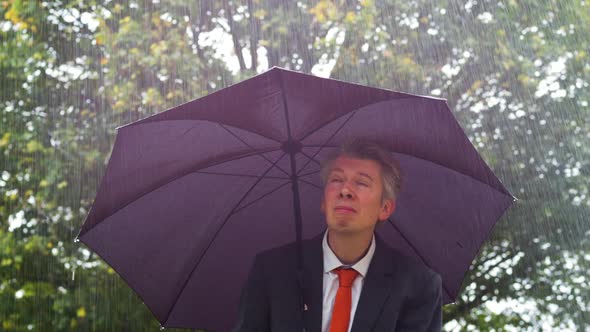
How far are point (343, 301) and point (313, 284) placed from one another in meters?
0.14

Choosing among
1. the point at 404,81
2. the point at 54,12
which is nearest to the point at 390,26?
the point at 404,81

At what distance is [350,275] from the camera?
9.53 feet

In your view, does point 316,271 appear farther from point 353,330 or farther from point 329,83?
point 329,83

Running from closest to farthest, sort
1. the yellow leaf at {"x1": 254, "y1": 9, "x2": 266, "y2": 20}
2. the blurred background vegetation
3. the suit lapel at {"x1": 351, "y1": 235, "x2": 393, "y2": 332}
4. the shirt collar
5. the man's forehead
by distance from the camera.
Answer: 1. the suit lapel at {"x1": 351, "y1": 235, "x2": 393, "y2": 332}
2. the shirt collar
3. the man's forehead
4. the blurred background vegetation
5. the yellow leaf at {"x1": 254, "y1": 9, "x2": 266, "y2": 20}

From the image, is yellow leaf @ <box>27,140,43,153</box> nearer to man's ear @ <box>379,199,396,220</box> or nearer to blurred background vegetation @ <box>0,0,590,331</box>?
blurred background vegetation @ <box>0,0,590,331</box>

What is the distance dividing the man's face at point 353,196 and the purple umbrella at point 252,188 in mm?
146

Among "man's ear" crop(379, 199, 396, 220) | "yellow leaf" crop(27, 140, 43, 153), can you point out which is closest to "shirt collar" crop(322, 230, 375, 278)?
"man's ear" crop(379, 199, 396, 220)

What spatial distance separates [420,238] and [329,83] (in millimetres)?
1241

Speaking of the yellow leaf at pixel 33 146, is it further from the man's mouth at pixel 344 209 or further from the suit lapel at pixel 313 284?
the man's mouth at pixel 344 209

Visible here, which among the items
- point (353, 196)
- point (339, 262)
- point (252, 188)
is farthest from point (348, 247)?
point (252, 188)

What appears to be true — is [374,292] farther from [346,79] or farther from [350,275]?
[346,79]

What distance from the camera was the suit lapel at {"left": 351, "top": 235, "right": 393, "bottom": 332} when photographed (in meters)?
2.75

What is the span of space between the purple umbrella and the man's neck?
208mm

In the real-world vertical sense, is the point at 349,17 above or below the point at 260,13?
below
